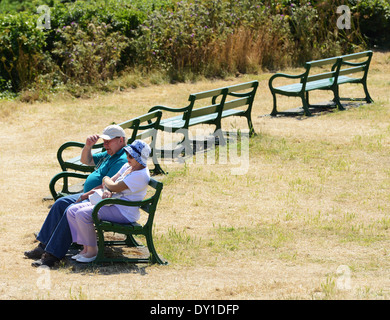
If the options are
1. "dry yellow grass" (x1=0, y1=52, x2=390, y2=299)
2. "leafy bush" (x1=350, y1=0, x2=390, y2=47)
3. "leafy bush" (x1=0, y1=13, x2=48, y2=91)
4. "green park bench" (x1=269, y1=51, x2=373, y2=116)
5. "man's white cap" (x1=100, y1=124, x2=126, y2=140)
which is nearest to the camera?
"dry yellow grass" (x1=0, y1=52, x2=390, y2=299)

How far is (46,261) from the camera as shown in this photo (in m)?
6.07

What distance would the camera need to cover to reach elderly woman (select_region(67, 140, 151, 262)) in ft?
19.9

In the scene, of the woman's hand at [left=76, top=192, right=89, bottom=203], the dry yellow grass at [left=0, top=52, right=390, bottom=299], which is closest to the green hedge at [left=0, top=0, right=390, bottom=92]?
the dry yellow grass at [left=0, top=52, right=390, bottom=299]

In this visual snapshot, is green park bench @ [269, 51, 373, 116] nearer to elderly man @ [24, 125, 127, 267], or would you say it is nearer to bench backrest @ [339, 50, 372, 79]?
bench backrest @ [339, 50, 372, 79]

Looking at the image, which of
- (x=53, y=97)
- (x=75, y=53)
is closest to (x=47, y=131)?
(x=53, y=97)

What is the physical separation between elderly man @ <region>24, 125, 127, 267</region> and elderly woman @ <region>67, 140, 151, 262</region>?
0.35 ft

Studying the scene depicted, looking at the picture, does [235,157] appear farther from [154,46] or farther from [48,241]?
[154,46]

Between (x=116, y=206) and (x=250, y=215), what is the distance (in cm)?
201

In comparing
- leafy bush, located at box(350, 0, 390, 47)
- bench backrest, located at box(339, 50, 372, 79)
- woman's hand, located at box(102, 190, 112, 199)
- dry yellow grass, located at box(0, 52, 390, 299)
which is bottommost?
dry yellow grass, located at box(0, 52, 390, 299)

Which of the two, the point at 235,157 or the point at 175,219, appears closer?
the point at 175,219

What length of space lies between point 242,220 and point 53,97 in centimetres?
746

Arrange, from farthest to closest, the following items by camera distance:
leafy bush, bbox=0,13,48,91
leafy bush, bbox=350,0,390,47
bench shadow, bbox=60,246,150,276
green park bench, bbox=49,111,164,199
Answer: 1. leafy bush, bbox=350,0,390,47
2. leafy bush, bbox=0,13,48,91
3. green park bench, bbox=49,111,164,199
4. bench shadow, bbox=60,246,150,276

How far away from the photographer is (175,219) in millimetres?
7559

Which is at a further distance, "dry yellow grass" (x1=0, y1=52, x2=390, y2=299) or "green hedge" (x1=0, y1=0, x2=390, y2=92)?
"green hedge" (x1=0, y1=0, x2=390, y2=92)
